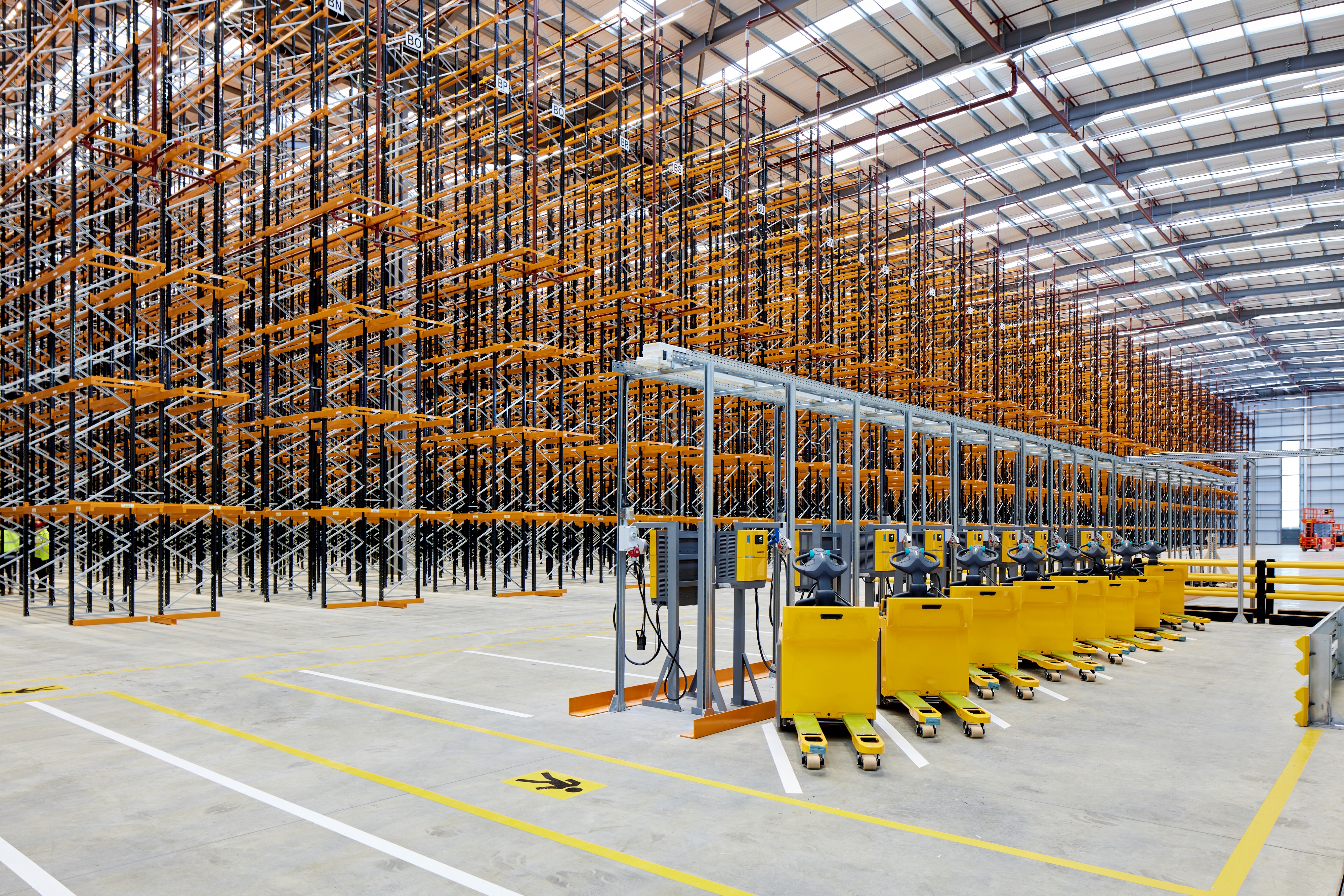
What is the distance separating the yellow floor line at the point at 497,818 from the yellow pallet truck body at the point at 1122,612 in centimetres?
898

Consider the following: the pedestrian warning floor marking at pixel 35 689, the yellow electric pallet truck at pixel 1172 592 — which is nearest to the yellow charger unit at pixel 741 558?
the pedestrian warning floor marking at pixel 35 689

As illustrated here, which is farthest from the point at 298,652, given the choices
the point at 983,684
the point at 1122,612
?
the point at 1122,612

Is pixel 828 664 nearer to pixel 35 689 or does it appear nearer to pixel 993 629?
pixel 993 629

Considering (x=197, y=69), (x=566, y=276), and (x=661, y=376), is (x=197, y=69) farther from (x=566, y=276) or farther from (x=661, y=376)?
(x=661, y=376)

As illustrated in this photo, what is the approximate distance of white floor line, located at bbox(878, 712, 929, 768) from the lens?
5.77 meters

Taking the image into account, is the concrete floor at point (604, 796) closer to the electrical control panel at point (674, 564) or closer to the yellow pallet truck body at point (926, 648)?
the yellow pallet truck body at point (926, 648)

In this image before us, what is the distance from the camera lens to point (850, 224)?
26531 millimetres

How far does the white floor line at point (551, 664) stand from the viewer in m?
8.69

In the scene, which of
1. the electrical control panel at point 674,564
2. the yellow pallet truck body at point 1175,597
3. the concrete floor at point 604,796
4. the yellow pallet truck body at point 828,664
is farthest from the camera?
the yellow pallet truck body at point 1175,597

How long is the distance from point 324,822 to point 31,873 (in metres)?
1.16

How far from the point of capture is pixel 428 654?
1009 cm

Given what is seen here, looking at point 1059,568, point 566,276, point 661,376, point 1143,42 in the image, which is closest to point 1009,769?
point 661,376

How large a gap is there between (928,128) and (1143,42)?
530 centimetres

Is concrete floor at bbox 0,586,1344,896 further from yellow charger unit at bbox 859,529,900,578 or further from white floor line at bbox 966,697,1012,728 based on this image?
yellow charger unit at bbox 859,529,900,578
